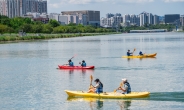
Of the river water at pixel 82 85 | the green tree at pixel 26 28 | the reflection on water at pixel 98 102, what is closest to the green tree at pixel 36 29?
the green tree at pixel 26 28

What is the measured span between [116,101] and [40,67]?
2072 cm

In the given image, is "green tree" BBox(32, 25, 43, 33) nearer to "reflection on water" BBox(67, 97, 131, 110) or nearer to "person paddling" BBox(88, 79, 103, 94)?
"reflection on water" BBox(67, 97, 131, 110)

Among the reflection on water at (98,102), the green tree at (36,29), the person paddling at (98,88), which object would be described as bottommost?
the reflection on water at (98,102)

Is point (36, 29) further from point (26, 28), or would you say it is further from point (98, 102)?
point (98, 102)

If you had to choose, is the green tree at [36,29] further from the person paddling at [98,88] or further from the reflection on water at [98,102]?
the person paddling at [98,88]

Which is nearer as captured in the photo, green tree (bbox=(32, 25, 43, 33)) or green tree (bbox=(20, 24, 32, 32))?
green tree (bbox=(20, 24, 32, 32))

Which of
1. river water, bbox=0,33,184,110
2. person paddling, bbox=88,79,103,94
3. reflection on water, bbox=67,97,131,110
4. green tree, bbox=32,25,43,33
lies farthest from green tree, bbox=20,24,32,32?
reflection on water, bbox=67,97,131,110

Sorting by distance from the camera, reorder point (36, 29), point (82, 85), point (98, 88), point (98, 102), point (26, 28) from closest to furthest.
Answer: point (98, 102), point (98, 88), point (82, 85), point (26, 28), point (36, 29)

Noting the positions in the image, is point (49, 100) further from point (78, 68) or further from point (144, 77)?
point (78, 68)

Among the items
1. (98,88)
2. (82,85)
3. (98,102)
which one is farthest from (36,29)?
(98,102)

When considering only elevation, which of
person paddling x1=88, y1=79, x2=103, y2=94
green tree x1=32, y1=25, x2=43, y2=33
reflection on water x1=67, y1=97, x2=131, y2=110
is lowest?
reflection on water x1=67, y1=97, x2=131, y2=110

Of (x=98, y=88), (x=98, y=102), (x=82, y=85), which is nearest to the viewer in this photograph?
(x=98, y=102)

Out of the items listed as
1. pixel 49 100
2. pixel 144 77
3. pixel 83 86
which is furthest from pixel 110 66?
pixel 49 100

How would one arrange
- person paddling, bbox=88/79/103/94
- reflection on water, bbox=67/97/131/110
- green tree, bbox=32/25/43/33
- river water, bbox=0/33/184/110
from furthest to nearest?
green tree, bbox=32/25/43/33 < person paddling, bbox=88/79/103/94 < river water, bbox=0/33/184/110 < reflection on water, bbox=67/97/131/110
